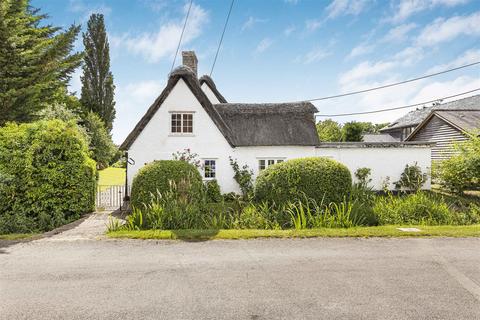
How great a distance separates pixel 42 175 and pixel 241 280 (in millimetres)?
9262

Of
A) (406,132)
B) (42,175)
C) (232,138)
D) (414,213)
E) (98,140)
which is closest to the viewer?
(414,213)

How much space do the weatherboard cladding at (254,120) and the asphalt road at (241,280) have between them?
9.18 metres

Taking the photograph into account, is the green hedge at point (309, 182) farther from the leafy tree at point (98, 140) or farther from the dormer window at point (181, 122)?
the leafy tree at point (98, 140)

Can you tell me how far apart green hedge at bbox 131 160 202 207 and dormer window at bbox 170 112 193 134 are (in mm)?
4788

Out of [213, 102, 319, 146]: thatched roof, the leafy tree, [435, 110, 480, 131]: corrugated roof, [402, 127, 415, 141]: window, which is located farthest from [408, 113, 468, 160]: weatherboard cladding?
the leafy tree

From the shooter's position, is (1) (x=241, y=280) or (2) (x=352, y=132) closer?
(1) (x=241, y=280)

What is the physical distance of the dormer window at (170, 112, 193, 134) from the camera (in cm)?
1509

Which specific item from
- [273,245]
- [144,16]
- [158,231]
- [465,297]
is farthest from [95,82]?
[465,297]

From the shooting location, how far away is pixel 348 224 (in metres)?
8.55

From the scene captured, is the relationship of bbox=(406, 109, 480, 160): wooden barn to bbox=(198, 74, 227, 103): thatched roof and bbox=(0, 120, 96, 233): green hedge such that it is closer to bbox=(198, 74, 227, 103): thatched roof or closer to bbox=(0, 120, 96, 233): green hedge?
bbox=(198, 74, 227, 103): thatched roof

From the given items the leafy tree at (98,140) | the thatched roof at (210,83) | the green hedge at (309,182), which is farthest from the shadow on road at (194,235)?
the leafy tree at (98,140)

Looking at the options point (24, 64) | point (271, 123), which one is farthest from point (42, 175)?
point (271, 123)

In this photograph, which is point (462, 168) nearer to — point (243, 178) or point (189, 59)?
point (243, 178)

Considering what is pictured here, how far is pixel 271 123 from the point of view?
1698 cm
